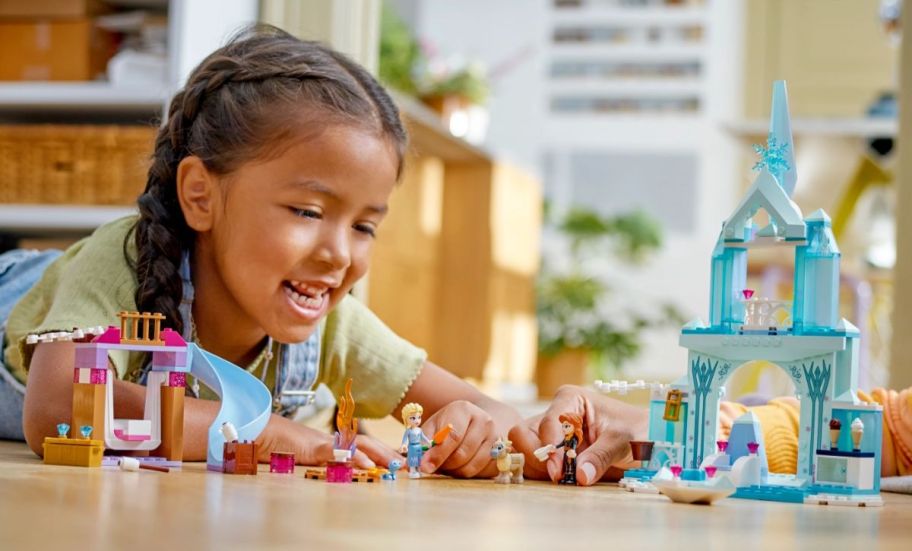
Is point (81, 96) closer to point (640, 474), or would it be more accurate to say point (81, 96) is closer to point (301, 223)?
point (301, 223)

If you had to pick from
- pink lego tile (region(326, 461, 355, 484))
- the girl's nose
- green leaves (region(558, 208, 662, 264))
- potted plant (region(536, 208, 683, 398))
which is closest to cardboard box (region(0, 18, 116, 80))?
the girl's nose

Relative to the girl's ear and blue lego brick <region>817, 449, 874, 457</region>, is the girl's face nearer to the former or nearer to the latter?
the girl's ear

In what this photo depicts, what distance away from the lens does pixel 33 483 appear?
0.88 m

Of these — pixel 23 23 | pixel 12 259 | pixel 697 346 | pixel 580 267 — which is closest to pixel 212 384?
pixel 697 346

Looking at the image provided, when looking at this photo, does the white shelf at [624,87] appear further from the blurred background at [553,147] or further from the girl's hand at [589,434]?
the girl's hand at [589,434]

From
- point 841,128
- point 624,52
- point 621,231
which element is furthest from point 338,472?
point 624,52

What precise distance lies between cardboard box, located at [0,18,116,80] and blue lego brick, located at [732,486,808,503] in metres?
1.87

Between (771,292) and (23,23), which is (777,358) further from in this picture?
(771,292)

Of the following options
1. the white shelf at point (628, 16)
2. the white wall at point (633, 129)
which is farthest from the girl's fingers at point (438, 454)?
the white shelf at point (628, 16)

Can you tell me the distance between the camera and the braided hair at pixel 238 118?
4.15 feet

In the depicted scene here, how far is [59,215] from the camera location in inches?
96.7

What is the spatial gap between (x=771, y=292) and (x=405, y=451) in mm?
2222

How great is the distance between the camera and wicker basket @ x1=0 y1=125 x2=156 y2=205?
2.43 metres

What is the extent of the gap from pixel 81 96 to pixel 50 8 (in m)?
0.23
